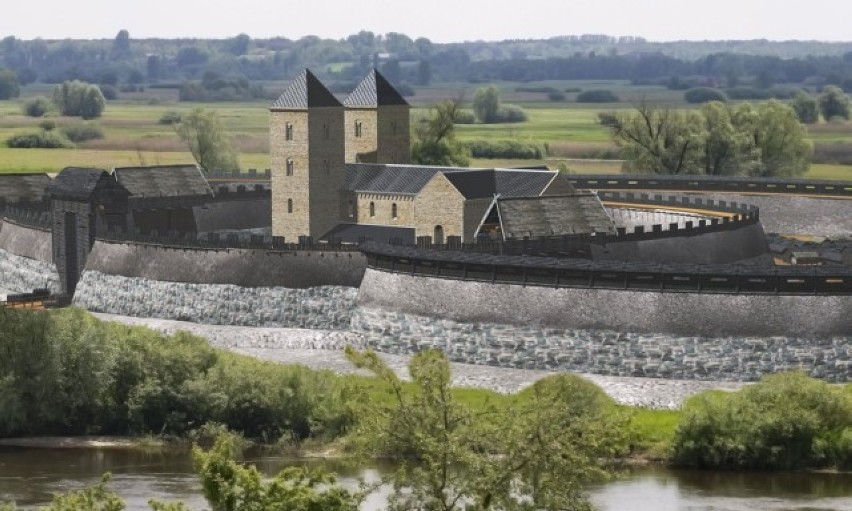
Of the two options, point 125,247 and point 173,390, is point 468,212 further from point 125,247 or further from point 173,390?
point 173,390

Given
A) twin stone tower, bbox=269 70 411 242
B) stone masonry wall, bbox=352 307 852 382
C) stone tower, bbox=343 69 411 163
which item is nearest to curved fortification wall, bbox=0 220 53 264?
twin stone tower, bbox=269 70 411 242

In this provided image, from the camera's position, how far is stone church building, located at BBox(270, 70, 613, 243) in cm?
9306

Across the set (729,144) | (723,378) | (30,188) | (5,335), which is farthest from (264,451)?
(729,144)

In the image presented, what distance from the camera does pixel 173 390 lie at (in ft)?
224

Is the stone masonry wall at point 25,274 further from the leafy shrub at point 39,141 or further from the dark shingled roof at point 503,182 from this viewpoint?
the leafy shrub at point 39,141

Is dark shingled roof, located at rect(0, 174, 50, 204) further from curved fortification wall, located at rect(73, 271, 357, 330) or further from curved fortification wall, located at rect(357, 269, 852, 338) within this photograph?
curved fortification wall, located at rect(357, 269, 852, 338)

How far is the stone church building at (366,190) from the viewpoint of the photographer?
305 ft

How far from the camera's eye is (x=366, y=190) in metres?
99.9

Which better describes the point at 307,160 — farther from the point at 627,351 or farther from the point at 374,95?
the point at 627,351

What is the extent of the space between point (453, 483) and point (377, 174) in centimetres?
6008

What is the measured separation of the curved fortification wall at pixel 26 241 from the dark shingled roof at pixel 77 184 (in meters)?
2.92

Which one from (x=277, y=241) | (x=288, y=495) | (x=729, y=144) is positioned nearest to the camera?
(x=288, y=495)

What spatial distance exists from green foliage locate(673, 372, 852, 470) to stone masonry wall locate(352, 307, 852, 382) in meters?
6.53

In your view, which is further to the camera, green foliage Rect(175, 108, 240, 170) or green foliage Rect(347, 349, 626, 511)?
green foliage Rect(175, 108, 240, 170)
